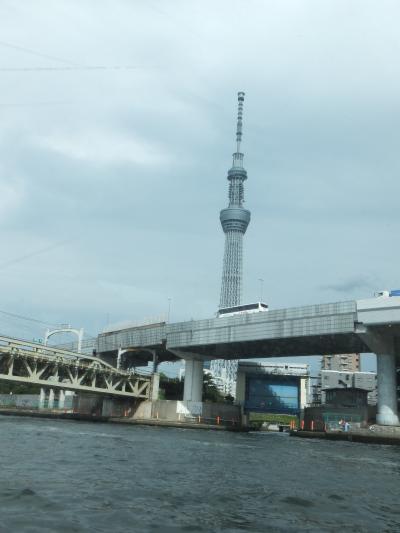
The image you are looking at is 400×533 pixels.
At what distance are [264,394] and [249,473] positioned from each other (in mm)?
86276

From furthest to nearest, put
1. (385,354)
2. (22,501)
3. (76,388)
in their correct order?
(76,388) → (385,354) → (22,501)

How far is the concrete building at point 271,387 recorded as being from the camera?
353 feet

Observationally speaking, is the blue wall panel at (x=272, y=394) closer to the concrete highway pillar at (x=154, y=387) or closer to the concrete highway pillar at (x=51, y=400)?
the concrete highway pillar at (x=154, y=387)

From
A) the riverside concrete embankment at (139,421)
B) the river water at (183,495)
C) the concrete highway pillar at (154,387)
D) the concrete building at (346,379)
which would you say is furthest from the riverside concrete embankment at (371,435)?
the concrete building at (346,379)

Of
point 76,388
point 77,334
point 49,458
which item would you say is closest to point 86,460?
point 49,458

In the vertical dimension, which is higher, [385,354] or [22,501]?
[385,354]

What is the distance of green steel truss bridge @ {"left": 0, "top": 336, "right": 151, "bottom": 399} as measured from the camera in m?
69.7

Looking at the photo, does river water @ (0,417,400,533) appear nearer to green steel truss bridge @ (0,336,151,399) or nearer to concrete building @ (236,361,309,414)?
green steel truss bridge @ (0,336,151,399)

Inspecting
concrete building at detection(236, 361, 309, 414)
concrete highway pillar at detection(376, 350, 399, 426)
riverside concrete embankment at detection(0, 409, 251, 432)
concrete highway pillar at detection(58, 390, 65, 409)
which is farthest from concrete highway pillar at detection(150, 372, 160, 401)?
concrete highway pillar at detection(376, 350, 399, 426)

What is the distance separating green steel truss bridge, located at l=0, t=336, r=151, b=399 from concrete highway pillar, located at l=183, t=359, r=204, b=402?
673cm

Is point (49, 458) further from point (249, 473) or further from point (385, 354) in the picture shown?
point (385, 354)

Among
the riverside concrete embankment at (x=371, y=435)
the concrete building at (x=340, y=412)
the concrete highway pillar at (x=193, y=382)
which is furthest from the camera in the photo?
the concrete highway pillar at (x=193, y=382)

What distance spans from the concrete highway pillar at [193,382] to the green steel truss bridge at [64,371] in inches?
265

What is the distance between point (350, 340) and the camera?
78688 millimetres
